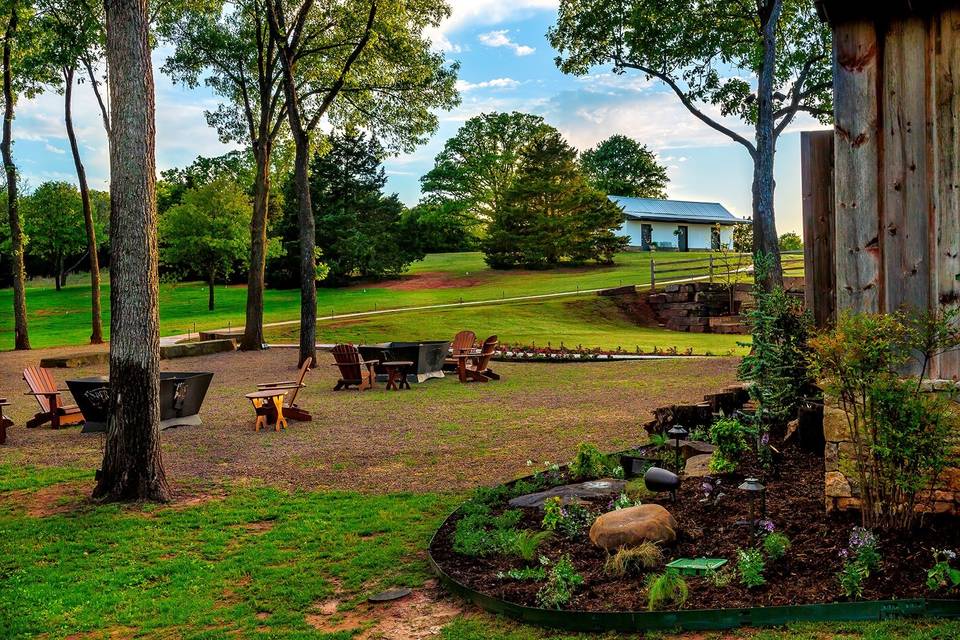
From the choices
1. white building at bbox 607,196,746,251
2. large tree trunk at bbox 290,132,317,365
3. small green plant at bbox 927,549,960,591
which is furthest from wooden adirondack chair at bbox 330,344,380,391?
white building at bbox 607,196,746,251

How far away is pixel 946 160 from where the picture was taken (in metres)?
5.03

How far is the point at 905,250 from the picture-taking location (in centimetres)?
517

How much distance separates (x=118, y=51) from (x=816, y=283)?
6563mm

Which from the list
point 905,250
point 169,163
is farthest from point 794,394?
point 169,163

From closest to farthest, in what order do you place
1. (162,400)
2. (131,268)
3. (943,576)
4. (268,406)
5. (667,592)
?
1. (943,576)
2. (667,592)
3. (131,268)
4. (162,400)
5. (268,406)

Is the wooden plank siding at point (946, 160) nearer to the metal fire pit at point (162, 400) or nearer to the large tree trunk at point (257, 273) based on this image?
the metal fire pit at point (162, 400)

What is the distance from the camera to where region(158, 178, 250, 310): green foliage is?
40.2 m

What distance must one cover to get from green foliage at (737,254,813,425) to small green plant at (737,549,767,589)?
260cm

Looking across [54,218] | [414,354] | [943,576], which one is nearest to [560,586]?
[943,576]

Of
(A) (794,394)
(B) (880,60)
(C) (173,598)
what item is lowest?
(C) (173,598)

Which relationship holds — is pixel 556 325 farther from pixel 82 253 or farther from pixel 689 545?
pixel 82 253

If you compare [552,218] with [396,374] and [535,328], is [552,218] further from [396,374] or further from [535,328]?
[396,374]

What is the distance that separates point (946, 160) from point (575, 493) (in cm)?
364

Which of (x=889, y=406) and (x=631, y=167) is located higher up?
(x=631, y=167)
